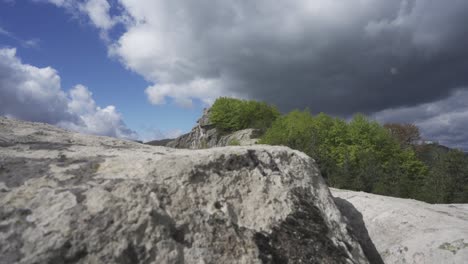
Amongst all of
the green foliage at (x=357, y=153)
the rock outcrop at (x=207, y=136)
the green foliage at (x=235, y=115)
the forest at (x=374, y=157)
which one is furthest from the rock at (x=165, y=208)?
the green foliage at (x=235, y=115)

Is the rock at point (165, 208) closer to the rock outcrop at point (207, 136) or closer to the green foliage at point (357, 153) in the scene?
the green foliage at point (357, 153)

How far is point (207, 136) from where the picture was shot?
284 ft

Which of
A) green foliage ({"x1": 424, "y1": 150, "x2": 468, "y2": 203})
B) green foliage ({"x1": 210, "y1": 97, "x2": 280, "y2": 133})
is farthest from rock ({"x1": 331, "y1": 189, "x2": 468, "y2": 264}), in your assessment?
green foliage ({"x1": 210, "y1": 97, "x2": 280, "y2": 133})

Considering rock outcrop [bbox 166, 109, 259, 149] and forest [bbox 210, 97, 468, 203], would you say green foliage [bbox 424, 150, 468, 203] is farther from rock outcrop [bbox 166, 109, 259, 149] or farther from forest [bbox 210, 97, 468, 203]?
rock outcrop [bbox 166, 109, 259, 149]

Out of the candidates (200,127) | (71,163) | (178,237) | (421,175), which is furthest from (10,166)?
(200,127)

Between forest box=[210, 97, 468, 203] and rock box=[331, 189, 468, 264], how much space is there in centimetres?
2839

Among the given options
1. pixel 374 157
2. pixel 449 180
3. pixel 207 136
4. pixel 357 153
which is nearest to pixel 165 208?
pixel 449 180

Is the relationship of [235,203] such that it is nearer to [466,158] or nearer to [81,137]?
[81,137]

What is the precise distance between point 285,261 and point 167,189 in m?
1.24

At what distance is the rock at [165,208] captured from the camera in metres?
2.60

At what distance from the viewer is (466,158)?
3403 cm

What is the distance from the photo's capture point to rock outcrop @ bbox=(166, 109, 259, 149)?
74188mm

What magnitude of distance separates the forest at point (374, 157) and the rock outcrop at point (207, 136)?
16.4 ft

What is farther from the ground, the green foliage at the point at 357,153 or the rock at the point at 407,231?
the green foliage at the point at 357,153
